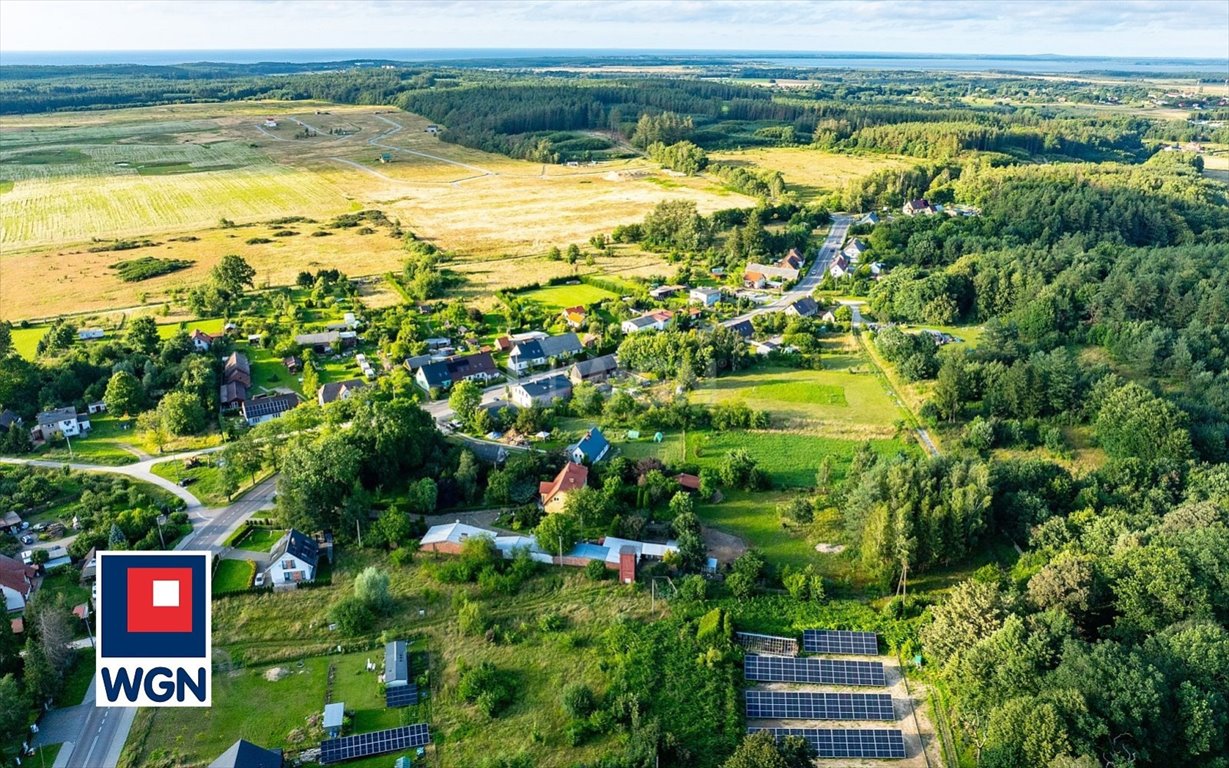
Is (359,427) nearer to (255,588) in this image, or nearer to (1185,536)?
(255,588)

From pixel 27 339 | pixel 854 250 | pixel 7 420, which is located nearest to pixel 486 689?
pixel 7 420

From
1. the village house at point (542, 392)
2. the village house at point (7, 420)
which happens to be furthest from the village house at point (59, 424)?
the village house at point (542, 392)

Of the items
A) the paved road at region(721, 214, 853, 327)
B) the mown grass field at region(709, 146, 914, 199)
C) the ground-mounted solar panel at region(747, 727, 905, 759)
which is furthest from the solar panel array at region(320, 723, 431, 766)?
the mown grass field at region(709, 146, 914, 199)

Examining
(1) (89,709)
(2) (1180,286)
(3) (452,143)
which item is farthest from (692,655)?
(3) (452,143)

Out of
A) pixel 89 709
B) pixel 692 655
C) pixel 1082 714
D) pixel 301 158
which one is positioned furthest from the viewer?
pixel 301 158

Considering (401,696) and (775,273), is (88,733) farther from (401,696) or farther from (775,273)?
(775,273)
